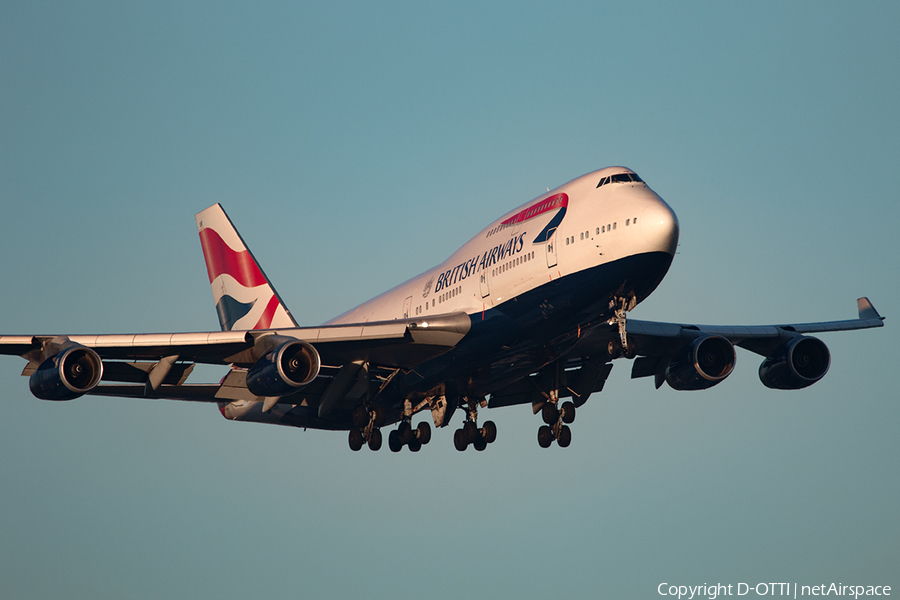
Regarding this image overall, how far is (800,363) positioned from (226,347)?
23361 mm

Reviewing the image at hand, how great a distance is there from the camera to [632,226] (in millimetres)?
28891

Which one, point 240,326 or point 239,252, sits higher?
point 239,252

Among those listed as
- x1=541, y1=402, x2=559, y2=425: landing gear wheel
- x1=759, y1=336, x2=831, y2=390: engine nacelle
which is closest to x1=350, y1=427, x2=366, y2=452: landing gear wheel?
x1=541, y1=402, x2=559, y2=425: landing gear wheel

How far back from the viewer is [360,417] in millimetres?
36438

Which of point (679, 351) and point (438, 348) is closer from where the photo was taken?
point (438, 348)

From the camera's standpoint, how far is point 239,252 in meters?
47.5

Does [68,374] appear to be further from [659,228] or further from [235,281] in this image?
[659,228]

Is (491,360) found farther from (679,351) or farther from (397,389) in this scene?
(679,351)

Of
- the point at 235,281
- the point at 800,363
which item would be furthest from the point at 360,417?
the point at 800,363

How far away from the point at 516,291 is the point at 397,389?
753 cm

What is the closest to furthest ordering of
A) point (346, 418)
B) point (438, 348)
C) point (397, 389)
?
point (438, 348)
point (397, 389)
point (346, 418)

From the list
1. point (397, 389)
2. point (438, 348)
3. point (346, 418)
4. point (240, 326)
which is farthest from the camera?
point (240, 326)

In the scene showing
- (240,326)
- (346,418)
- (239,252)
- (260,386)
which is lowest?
(260,386)

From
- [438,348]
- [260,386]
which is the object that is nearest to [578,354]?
[438,348]
